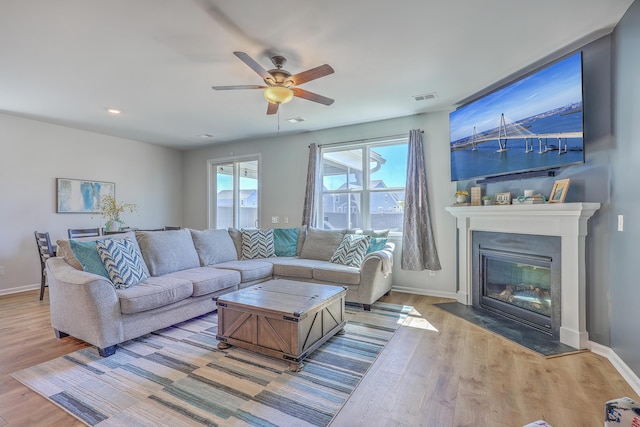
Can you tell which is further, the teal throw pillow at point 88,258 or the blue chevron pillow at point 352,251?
the blue chevron pillow at point 352,251

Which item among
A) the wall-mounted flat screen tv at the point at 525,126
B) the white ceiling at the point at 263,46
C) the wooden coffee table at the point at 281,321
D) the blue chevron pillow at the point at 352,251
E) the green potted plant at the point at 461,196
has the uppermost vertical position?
the white ceiling at the point at 263,46

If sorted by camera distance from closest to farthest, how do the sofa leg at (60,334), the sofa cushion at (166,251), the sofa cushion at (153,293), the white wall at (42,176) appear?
1. the sofa cushion at (153,293)
2. the sofa leg at (60,334)
3. the sofa cushion at (166,251)
4. the white wall at (42,176)

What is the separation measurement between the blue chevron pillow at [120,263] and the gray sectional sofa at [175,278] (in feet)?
0.21

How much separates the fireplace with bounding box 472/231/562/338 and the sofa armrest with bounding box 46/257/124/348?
380cm

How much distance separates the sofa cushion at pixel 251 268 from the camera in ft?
12.4

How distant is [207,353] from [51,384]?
997 millimetres

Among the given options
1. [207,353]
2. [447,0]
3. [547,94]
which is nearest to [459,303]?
[547,94]

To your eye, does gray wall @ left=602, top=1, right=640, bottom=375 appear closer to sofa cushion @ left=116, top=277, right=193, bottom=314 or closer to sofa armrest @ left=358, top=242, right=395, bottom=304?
sofa armrest @ left=358, top=242, right=395, bottom=304

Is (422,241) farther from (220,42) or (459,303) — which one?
(220,42)

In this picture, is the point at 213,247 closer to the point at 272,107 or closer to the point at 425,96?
the point at 272,107

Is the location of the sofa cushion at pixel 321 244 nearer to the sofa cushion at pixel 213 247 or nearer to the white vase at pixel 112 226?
the sofa cushion at pixel 213 247

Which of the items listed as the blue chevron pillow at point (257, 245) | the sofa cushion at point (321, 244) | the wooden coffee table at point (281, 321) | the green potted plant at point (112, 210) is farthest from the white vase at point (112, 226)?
the wooden coffee table at point (281, 321)

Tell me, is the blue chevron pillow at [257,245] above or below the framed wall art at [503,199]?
below

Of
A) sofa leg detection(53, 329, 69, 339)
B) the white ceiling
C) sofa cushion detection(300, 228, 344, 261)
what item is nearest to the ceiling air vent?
the white ceiling
